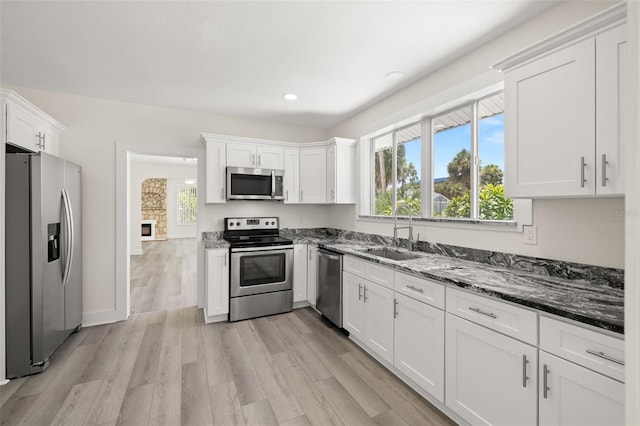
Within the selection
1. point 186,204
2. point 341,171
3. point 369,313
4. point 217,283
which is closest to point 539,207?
point 369,313

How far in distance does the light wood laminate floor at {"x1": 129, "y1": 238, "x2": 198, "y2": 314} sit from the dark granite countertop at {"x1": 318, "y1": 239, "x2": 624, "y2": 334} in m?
3.22

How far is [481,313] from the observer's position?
1548mm

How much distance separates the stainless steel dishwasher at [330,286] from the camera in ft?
9.70

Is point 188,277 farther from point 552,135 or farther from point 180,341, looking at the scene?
point 552,135

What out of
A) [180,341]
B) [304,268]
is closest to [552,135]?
[304,268]

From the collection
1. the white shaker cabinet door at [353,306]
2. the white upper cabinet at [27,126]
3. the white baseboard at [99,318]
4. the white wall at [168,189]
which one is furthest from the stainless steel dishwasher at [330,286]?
the white wall at [168,189]

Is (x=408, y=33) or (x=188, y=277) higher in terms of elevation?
(x=408, y=33)

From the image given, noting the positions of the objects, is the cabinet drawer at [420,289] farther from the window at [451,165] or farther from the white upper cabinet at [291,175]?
the white upper cabinet at [291,175]

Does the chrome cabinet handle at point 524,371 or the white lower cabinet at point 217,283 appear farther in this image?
the white lower cabinet at point 217,283

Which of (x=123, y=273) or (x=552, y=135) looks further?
(x=123, y=273)

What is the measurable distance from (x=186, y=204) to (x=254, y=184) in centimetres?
795

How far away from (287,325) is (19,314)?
7.20 feet

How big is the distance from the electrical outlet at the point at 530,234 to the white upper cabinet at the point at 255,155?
2.80m

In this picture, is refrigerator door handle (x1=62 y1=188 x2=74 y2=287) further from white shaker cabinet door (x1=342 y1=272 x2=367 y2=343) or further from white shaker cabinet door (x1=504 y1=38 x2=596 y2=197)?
white shaker cabinet door (x1=504 y1=38 x2=596 y2=197)
